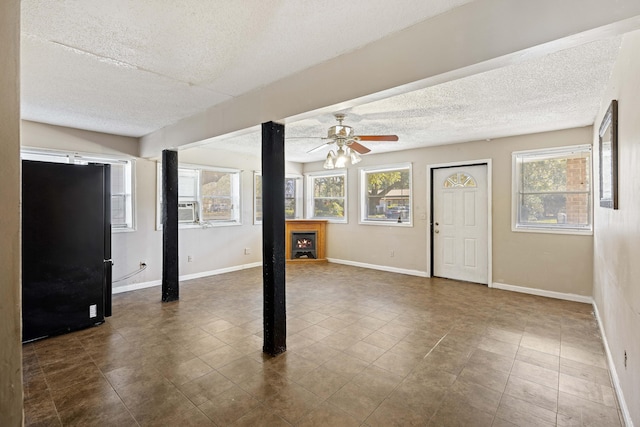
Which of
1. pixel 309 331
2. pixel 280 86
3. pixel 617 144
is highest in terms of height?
pixel 280 86

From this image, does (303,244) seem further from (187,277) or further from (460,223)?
(460,223)

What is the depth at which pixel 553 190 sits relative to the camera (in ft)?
14.6

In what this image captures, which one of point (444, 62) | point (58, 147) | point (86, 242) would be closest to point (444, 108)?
point (444, 62)

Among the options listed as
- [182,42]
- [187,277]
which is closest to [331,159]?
[182,42]

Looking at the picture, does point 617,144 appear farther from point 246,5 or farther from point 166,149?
point 166,149

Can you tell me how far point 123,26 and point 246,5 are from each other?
854 mm

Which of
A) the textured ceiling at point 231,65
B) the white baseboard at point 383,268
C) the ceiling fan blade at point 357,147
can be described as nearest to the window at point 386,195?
the white baseboard at point 383,268

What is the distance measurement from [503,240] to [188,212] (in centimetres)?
531

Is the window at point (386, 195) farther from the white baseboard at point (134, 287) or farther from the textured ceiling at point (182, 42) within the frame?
the white baseboard at point (134, 287)

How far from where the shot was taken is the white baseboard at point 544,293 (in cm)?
413

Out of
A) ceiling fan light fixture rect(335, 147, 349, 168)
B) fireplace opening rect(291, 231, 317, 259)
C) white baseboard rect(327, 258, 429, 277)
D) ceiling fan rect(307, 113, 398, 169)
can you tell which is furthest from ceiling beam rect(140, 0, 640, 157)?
fireplace opening rect(291, 231, 317, 259)

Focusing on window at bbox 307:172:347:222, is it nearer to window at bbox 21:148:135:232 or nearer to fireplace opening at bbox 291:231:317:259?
fireplace opening at bbox 291:231:317:259

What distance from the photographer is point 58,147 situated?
164 inches

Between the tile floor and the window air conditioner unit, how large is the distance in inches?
67.6
